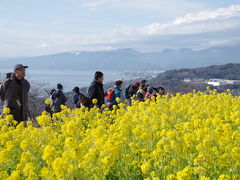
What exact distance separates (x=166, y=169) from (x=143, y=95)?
760cm

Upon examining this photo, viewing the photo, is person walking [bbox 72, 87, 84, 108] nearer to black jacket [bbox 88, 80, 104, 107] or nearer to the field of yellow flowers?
black jacket [bbox 88, 80, 104, 107]

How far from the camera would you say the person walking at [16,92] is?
7031mm

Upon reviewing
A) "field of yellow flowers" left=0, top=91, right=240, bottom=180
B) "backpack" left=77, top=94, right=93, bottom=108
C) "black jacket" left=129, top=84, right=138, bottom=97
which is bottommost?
"field of yellow flowers" left=0, top=91, right=240, bottom=180

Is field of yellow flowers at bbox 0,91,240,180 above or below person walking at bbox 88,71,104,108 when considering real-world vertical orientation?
below

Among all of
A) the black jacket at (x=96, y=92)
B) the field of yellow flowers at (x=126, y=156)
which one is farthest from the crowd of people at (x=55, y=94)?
the field of yellow flowers at (x=126, y=156)

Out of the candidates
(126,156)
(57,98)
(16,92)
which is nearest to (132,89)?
(57,98)

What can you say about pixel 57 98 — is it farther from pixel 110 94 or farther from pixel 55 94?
pixel 110 94

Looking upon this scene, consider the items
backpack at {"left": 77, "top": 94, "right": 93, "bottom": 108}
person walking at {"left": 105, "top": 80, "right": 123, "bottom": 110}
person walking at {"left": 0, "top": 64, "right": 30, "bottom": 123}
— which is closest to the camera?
person walking at {"left": 0, "top": 64, "right": 30, "bottom": 123}

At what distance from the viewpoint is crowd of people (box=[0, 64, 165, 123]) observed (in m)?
7.07

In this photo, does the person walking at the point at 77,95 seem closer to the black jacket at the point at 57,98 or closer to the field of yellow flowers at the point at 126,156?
the black jacket at the point at 57,98

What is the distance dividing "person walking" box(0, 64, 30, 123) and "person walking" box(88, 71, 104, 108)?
6.53ft

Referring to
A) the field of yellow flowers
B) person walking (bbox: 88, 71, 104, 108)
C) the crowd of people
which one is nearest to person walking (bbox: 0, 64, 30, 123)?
the crowd of people

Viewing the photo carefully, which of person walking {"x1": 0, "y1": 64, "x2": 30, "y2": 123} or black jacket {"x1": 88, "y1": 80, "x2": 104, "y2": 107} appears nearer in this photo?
person walking {"x1": 0, "y1": 64, "x2": 30, "y2": 123}

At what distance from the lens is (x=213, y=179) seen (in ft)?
13.9
